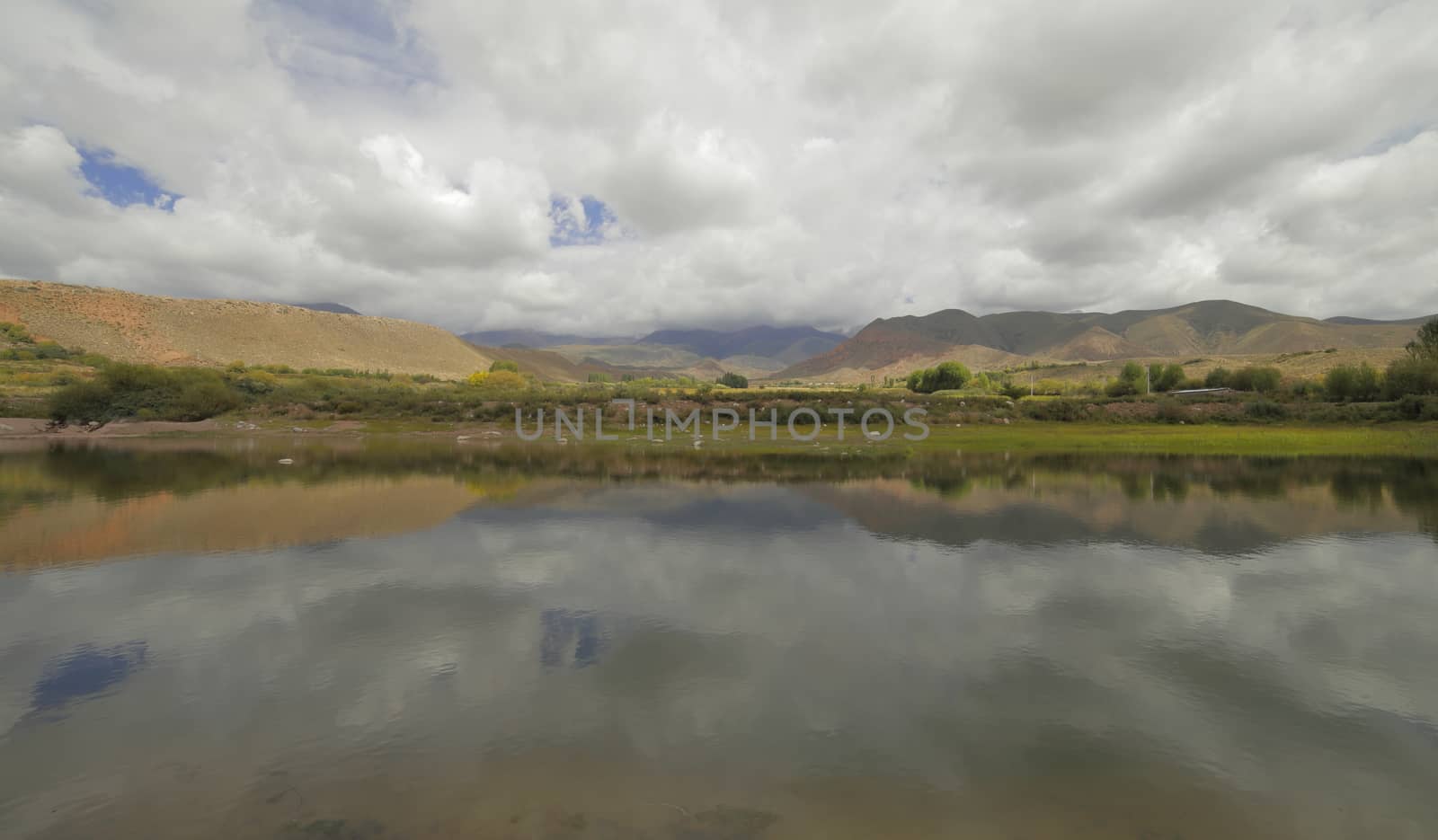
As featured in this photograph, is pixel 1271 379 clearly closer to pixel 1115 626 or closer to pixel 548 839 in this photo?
pixel 1115 626

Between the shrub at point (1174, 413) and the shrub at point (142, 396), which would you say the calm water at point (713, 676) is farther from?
the shrub at point (142, 396)

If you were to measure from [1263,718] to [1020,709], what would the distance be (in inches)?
120

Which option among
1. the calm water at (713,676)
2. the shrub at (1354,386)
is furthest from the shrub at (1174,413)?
the calm water at (713,676)

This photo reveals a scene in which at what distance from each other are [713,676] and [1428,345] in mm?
94508

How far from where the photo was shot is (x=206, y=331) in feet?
379

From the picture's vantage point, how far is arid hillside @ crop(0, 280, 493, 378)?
97812 mm

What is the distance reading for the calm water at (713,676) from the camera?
6.11m

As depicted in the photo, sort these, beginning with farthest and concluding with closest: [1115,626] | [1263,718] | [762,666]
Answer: [1115,626] → [762,666] → [1263,718]

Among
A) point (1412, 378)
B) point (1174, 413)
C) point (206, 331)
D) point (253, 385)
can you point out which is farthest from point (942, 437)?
point (206, 331)

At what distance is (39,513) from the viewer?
19.3m

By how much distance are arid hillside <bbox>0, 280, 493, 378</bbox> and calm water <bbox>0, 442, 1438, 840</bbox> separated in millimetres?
111352

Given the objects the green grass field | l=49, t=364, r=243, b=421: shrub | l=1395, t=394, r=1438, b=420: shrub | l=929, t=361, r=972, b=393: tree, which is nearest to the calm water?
the green grass field

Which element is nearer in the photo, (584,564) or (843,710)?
(843,710)

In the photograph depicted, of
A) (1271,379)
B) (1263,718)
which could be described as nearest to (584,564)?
(1263,718)
